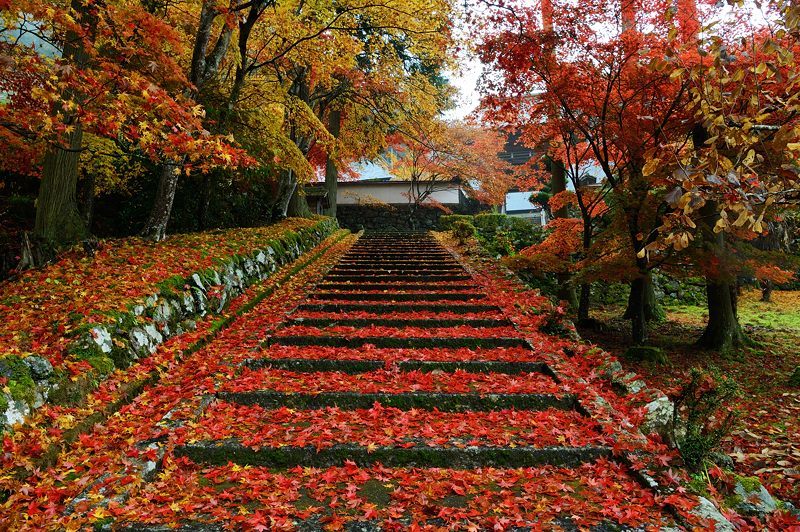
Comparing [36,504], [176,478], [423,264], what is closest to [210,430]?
[176,478]

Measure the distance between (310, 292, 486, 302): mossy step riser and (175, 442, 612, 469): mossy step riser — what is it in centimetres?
437

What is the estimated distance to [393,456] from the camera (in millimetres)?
3363

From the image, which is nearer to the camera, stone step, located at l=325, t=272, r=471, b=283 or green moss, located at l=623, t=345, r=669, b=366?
green moss, located at l=623, t=345, r=669, b=366

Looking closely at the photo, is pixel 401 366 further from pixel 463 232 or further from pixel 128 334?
pixel 463 232

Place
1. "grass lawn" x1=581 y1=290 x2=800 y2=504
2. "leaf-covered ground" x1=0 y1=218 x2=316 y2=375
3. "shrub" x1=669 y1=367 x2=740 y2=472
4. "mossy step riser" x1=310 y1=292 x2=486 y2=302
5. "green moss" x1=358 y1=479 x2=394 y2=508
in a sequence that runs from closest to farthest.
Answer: "green moss" x1=358 y1=479 x2=394 y2=508, "shrub" x1=669 y1=367 x2=740 y2=472, "leaf-covered ground" x1=0 y1=218 x2=316 y2=375, "grass lawn" x1=581 y1=290 x2=800 y2=504, "mossy step riser" x1=310 y1=292 x2=486 y2=302

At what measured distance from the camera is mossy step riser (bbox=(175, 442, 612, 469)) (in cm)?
334

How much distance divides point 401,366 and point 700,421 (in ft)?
8.58

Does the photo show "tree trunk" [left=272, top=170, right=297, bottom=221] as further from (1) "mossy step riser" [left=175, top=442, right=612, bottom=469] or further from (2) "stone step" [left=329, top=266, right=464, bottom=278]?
(1) "mossy step riser" [left=175, top=442, right=612, bottom=469]

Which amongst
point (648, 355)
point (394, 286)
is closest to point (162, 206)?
point (394, 286)

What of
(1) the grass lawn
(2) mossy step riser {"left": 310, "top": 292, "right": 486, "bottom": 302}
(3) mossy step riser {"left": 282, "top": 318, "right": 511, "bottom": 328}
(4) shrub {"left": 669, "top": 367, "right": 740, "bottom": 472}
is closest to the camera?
(4) shrub {"left": 669, "top": 367, "right": 740, "bottom": 472}

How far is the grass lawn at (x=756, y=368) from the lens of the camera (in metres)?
4.43

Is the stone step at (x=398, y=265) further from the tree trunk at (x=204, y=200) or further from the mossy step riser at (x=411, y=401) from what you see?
the mossy step riser at (x=411, y=401)

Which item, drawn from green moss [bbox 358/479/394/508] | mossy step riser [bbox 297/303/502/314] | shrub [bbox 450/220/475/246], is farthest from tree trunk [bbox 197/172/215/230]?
green moss [bbox 358/479/394/508]

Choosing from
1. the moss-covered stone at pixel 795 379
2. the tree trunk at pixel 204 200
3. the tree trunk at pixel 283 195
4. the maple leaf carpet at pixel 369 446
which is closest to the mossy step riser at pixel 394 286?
the maple leaf carpet at pixel 369 446
